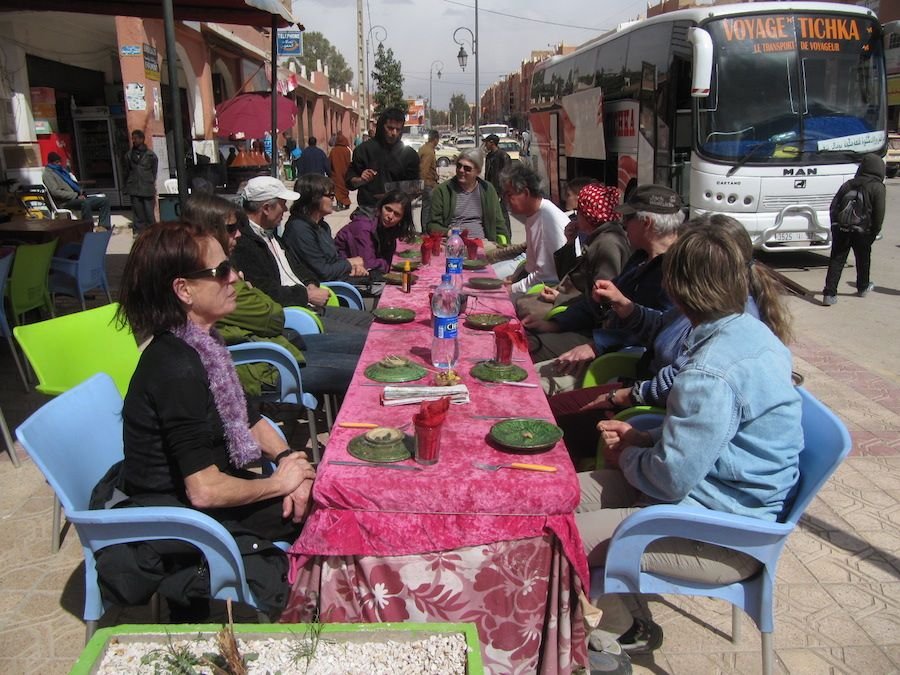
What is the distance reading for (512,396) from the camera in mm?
2580

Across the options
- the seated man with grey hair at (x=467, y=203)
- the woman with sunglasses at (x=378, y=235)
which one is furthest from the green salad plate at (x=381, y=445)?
the seated man with grey hair at (x=467, y=203)

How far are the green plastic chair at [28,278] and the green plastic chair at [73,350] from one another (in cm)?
227

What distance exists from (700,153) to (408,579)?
28.0ft

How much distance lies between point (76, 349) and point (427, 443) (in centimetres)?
210

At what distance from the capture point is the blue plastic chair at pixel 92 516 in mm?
1948

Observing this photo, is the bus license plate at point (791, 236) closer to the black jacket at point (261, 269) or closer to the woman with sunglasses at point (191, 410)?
the black jacket at point (261, 269)

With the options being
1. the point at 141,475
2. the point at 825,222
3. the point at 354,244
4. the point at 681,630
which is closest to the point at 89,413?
the point at 141,475

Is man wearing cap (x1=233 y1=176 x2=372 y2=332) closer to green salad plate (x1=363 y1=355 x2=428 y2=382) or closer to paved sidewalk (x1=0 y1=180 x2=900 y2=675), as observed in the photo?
paved sidewalk (x1=0 y1=180 x2=900 y2=675)

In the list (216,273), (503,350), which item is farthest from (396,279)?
(216,273)

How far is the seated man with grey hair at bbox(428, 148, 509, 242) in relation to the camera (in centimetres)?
696

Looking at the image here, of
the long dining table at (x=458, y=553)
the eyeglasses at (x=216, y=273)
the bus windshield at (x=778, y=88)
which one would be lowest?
the long dining table at (x=458, y=553)

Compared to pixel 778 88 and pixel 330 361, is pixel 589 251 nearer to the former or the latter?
pixel 330 361

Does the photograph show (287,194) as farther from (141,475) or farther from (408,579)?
(408,579)

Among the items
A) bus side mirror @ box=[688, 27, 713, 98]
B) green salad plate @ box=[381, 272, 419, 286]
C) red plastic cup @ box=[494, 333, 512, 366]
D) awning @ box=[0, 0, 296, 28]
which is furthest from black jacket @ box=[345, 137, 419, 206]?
red plastic cup @ box=[494, 333, 512, 366]
